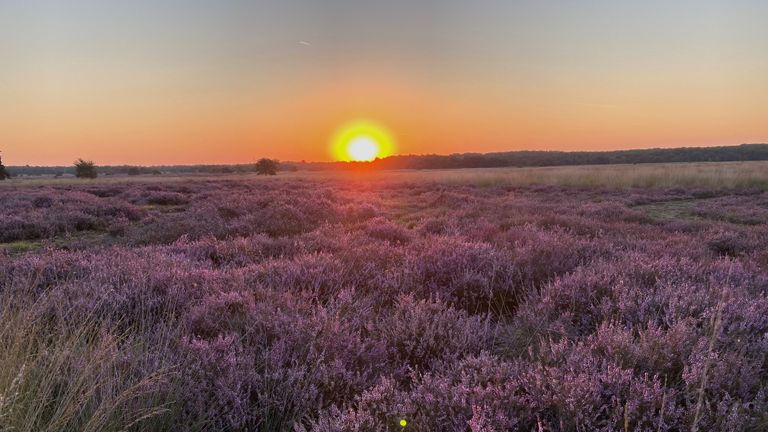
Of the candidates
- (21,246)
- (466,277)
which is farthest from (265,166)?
(466,277)

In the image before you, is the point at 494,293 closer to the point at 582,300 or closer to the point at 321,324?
the point at 582,300

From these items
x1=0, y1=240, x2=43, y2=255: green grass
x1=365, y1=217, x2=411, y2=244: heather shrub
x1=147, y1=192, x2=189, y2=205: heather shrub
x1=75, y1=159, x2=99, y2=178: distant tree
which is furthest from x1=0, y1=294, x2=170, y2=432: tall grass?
x1=75, y1=159, x2=99, y2=178: distant tree

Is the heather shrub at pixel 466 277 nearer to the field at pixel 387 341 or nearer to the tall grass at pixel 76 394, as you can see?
the field at pixel 387 341

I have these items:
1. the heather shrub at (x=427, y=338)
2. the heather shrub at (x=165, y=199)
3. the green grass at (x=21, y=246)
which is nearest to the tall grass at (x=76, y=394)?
the heather shrub at (x=427, y=338)

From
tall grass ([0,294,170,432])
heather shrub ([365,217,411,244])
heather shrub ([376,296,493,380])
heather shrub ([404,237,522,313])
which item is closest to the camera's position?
tall grass ([0,294,170,432])

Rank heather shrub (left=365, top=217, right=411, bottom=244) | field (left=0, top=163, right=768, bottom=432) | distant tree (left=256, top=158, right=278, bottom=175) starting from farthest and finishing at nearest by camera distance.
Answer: distant tree (left=256, top=158, right=278, bottom=175) < heather shrub (left=365, top=217, right=411, bottom=244) < field (left=0, top=163, right=768, bottom=432)

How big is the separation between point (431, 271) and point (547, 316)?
1.54m

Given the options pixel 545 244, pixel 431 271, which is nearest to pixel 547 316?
pixel 431 271

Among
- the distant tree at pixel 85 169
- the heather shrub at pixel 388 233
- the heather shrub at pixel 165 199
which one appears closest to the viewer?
the heather shrub at pixel 388 233

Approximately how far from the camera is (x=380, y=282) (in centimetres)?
427

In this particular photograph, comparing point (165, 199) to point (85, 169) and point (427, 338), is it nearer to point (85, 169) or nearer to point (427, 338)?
point (427, 338)

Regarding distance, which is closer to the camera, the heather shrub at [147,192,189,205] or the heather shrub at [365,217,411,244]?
the heather shrub at [365,217,411,244]

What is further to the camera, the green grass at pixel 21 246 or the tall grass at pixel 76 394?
the green grass at pixel 21 246

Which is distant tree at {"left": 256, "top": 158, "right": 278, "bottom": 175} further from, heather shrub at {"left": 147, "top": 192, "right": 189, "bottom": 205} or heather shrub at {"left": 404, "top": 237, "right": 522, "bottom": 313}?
heather shrub at {"left": 404, "top": 237, "right": 522, "bottom": 313}
